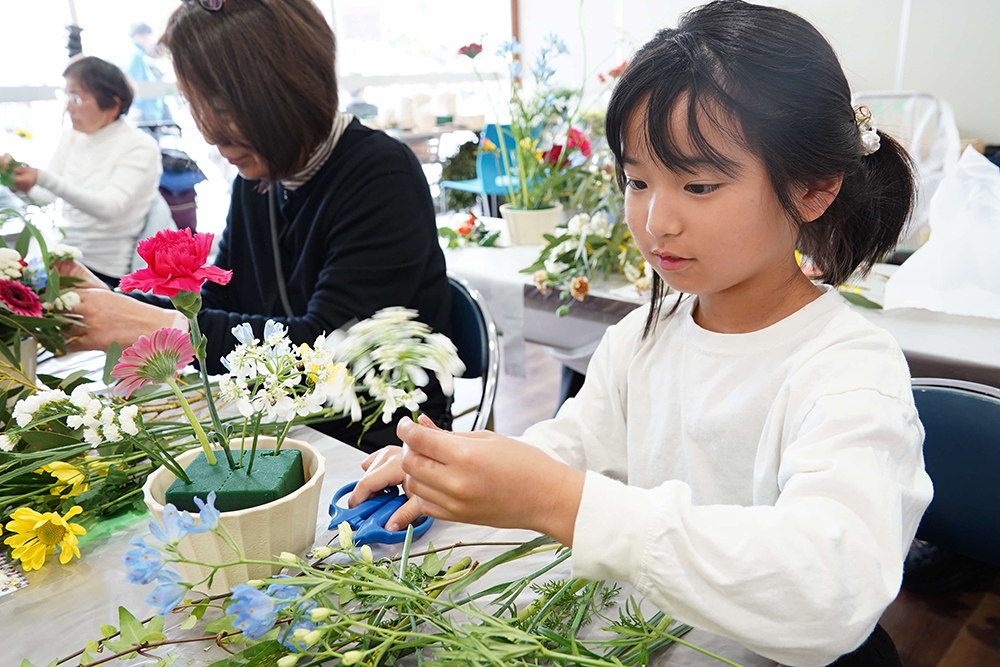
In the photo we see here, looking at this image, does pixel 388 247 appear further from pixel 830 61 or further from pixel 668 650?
pixel 668 650

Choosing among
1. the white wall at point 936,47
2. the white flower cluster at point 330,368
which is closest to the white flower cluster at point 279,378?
the white flower cluster at point 330,368

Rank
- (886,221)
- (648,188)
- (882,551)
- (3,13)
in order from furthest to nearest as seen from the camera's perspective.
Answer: (3,13) < (886,221) < (648,188) < (882,551)

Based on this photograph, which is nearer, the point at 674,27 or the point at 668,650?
the point at 668,650

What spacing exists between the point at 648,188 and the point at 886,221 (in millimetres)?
330

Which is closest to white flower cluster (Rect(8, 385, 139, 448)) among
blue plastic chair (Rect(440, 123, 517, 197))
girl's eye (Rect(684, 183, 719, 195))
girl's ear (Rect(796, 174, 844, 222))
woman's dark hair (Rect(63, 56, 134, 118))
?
girl's eye (Rect(684, 183, 719, 195))

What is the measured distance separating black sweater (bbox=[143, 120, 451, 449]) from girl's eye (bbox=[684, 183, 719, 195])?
75 cm

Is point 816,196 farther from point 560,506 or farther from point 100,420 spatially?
point 100,420

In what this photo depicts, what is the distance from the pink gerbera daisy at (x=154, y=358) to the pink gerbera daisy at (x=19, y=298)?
0.46 m

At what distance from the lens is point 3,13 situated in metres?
4.32

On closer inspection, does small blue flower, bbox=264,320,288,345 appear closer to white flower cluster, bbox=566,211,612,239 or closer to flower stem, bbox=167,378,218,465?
flower stem, bbox=167,378,218,465

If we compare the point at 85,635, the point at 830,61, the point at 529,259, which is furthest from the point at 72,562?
the point at 529,259

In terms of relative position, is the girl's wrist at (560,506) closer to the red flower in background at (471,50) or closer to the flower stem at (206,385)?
the flower stem at (206,385)

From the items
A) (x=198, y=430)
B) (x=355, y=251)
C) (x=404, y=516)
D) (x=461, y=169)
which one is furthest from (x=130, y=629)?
(x=461, y=169)

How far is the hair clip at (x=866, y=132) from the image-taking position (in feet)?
2.63
